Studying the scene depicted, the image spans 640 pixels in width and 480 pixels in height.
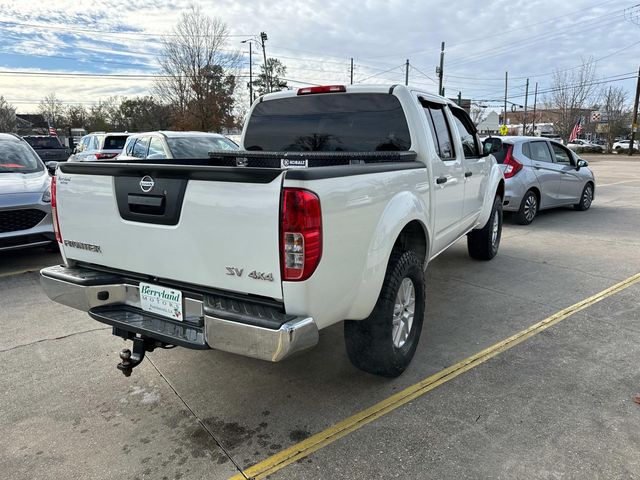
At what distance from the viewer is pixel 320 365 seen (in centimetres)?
364

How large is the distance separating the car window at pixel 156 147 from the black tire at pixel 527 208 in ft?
23.2

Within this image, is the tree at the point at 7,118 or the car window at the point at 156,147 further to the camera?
the tree at the point at 7,118

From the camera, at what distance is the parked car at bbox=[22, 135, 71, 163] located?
1856 centimetres

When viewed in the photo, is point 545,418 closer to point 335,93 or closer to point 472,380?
point 472,380

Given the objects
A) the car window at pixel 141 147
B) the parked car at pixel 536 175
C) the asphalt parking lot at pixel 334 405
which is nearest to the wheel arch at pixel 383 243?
the asphalt parking lot at pixel 334 405

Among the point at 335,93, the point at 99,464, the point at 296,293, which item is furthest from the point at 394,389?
the point at 335,93

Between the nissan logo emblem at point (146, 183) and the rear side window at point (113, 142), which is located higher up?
the rear side window at point (113, 142)

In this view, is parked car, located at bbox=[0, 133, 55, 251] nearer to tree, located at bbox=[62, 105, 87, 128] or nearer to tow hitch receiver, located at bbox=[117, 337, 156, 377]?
tow hitch receiver, located at bbox=[117, 337, 156, 377]

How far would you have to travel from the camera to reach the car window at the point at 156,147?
9.48m

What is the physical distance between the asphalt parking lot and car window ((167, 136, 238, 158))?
512 centimetres

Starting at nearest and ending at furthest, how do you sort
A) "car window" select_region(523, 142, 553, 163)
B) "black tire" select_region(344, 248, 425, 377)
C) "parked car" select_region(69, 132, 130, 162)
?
1. "black tire" select_region(344, 248, 425, 377)
2. "car window" select_region(523, 142, 553, 163)
3. "parked car" select_region(69, 132, 130, 162)

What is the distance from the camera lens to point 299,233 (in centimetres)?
228

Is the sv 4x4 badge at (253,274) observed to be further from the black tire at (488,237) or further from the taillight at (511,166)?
the taillight at (511,166)

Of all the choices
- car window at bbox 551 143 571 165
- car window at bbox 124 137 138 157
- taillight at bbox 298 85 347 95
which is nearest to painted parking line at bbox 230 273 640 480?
taillight at bbox 298 85 347 95
